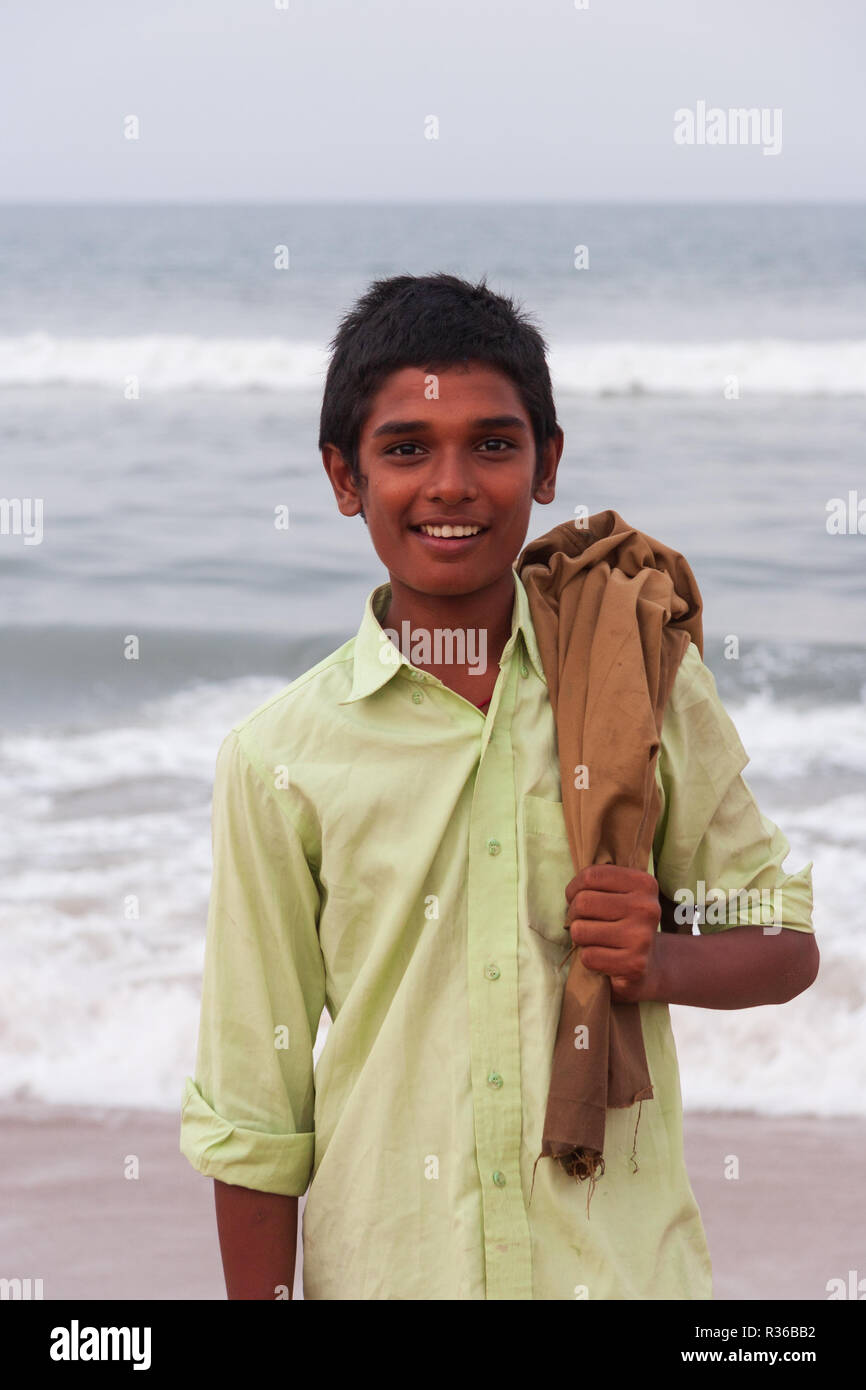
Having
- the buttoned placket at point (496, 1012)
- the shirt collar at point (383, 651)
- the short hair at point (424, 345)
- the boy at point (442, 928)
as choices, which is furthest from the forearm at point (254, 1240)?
the short hair at point (424, 345)

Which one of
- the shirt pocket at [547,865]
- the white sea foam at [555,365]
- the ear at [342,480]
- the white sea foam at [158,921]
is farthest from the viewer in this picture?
the white sea foam at [555,365]

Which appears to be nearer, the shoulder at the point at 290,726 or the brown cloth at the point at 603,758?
the brown cloth at the point at 603,758

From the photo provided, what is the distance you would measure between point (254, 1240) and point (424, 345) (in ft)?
3.79

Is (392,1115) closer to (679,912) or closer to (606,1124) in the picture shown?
(606,1124)

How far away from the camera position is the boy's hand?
6.00 feet

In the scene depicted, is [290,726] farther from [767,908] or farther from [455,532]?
[767,908]

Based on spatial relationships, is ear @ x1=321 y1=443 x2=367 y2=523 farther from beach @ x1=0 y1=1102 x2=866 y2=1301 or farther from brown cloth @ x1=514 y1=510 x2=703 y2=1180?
beach @ x1=0 y1=1102 x2=866 y2=1301

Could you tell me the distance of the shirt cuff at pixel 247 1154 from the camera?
1.91m

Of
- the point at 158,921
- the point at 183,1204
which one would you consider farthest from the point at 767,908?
the point at 158,921

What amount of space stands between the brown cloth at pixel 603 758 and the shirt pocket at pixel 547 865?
0.11 feet

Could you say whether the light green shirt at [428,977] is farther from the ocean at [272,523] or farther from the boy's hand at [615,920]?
the ocean at [272,523]

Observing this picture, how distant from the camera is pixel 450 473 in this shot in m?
1.93
